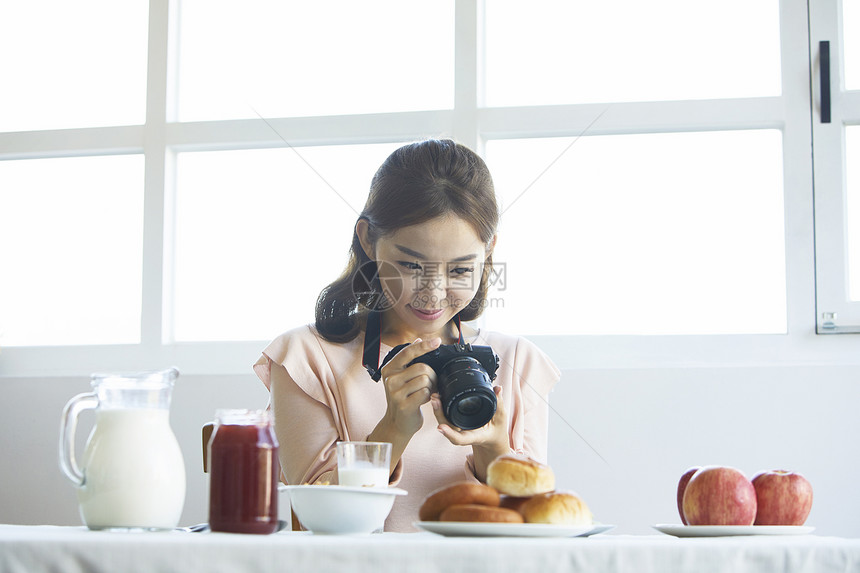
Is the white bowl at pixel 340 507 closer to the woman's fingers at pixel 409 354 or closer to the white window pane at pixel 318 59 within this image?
the woman's fingers at pixel 409 354

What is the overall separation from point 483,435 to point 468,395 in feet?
0.47

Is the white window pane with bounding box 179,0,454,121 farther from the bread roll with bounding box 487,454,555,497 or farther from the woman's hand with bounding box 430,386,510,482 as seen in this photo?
the bread roll with bounding box 487,454,555,497

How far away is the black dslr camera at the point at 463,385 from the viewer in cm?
101

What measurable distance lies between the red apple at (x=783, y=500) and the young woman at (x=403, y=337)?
1.26 feet

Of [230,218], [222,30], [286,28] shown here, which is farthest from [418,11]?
[230,218]

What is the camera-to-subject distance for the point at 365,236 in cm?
141

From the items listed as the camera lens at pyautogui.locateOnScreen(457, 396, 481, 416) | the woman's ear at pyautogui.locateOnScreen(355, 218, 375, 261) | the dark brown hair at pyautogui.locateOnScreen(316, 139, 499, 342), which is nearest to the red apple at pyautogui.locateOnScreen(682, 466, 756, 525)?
the camera lens at pyautogui.locateOnScreen(457, 396, 481, 416)

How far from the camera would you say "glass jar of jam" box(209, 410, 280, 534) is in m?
0.68

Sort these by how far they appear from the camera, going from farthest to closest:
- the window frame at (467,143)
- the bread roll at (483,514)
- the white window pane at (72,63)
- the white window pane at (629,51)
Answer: the white window pane at (72,63), the white window pane at (629,51), the window frame at (467,143), the bread roll at (483,514)

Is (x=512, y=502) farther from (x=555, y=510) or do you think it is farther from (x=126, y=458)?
(x=126, y=458)

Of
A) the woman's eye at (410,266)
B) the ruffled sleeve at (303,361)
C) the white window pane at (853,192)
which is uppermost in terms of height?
the white window pane at (853,192)

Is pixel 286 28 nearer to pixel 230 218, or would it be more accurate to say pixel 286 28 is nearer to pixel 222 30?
pixel 222 30

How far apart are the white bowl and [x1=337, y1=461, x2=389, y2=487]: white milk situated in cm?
8

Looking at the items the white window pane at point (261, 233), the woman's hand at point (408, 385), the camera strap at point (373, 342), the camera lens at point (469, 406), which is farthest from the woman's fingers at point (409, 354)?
the white window pane at point (261, 233)
